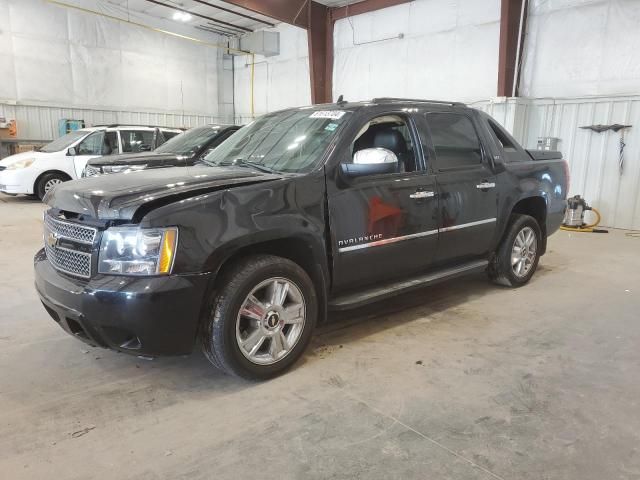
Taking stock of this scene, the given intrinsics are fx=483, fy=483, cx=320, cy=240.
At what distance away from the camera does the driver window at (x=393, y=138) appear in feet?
12.1

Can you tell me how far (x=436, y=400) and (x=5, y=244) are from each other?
20.0ft

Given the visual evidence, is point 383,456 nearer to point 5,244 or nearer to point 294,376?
point 294,376

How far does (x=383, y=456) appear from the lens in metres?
2.22

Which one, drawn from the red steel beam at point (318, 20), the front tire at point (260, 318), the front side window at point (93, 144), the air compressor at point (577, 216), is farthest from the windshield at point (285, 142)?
the red steel beam at point (318, 20)

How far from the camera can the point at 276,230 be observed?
2.80 m

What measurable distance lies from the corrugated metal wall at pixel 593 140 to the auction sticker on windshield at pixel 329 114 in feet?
23.7

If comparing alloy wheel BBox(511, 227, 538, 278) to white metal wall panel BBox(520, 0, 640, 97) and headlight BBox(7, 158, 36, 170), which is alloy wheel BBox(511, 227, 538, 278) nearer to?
white metal wall panel BBox(520, 0, 640, 97)

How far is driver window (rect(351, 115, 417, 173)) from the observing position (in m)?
3.68

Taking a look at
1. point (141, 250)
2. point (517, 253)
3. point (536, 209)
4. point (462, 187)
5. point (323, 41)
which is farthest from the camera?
point (323, 41)

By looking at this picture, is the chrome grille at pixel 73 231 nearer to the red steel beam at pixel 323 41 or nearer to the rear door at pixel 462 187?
the rear door at pixel 462 187

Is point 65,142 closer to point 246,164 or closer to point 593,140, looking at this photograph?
point 246,164

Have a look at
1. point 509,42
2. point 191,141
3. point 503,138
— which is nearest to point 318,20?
point 509,42

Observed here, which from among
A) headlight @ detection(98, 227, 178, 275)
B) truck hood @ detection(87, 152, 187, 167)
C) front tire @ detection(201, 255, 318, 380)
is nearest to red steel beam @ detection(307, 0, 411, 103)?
truck hood @ detection(87, 152, 187, 167)

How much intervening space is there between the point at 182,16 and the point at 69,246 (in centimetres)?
1435
